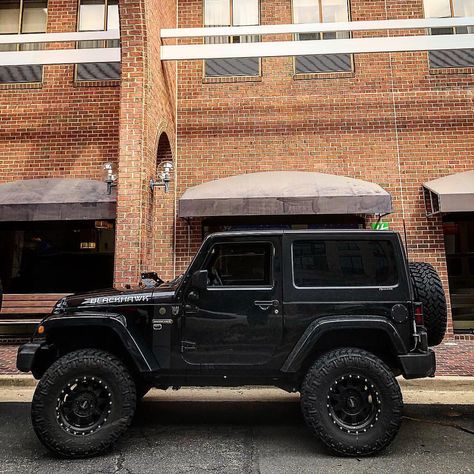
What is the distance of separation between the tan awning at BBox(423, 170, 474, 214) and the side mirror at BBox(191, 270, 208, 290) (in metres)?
5.92

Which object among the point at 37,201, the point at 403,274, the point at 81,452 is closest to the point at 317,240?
the point at 403,274

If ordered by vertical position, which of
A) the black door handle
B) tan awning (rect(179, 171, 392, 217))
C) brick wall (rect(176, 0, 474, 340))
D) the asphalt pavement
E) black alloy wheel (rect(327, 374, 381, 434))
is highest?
brick wall (rect(176, 0, 474, 340))

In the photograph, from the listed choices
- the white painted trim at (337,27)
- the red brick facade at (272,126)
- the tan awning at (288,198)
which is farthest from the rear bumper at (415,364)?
the white painted trim at (337,27)

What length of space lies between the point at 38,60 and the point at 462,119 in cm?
917

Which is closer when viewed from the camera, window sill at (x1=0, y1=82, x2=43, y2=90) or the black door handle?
the black door handle

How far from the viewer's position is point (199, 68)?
9594mm

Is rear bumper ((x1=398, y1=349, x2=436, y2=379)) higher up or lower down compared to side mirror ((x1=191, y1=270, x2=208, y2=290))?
lower down

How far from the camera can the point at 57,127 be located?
934 centimetres

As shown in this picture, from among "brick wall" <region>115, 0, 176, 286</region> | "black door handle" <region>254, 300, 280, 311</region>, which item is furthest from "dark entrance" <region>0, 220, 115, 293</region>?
"black door handle" <region>254, 300, 280, 311</region>

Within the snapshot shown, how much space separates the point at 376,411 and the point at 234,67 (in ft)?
27.6

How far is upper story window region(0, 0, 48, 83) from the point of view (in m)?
9.57

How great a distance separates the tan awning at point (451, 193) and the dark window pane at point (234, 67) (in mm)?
4796

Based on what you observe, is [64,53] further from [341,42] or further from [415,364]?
[415,364]

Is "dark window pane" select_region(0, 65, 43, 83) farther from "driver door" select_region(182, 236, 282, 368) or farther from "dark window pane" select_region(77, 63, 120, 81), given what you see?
"driver door" select_region(182, 236, 282, 368)
